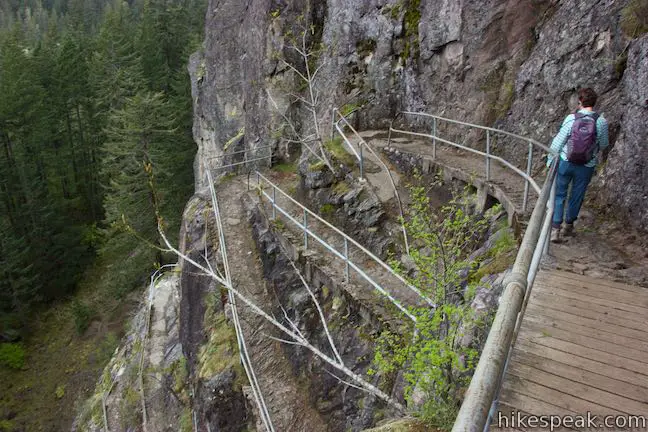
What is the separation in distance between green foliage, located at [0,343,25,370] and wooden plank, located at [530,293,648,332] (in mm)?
29000

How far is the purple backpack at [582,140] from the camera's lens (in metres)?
5.57

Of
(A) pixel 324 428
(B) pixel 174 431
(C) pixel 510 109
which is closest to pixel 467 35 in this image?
(C) pixel 510 109

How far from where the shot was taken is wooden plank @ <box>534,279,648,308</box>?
437 cm

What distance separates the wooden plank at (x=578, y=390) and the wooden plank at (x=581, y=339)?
1.65 feet

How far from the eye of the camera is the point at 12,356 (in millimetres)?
26016

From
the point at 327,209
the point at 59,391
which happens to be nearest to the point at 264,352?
the point at 327,209

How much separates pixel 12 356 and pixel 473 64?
1075 inches

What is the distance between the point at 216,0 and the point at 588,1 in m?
22.3

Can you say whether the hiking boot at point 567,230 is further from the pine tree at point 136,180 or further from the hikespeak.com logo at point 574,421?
the pine tree at point 136,180

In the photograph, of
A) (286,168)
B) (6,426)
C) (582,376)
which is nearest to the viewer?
(582,376)

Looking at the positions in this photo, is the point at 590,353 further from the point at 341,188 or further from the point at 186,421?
the point at 186,421

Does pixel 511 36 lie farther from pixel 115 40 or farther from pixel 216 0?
pixel 115 40

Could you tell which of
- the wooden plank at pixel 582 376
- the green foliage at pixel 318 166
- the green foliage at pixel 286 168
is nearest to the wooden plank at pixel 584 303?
the wooden plank at pixel 582 376

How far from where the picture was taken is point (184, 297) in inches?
510
